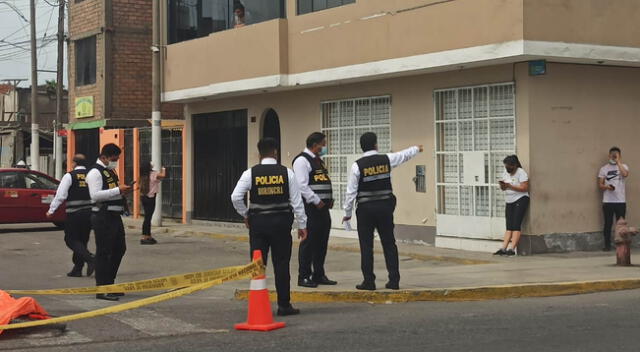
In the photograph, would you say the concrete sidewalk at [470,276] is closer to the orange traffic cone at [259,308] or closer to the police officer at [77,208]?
the orange traffic cone at [259,308]

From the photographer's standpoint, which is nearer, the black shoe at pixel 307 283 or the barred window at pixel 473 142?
the black shoe at pixel 307 283

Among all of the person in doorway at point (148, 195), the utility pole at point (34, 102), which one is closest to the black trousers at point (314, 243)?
the person in doorway at point (148, 195)

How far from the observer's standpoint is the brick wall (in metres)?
30.3

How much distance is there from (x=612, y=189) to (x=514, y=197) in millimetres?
1819

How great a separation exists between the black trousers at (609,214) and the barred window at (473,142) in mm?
1748

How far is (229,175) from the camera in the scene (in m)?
22.5

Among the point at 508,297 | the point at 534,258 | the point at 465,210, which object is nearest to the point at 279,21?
the point at 465,210

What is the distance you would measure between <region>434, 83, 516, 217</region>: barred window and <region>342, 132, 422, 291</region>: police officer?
5130 millimetres

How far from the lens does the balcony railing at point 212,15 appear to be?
20.5m

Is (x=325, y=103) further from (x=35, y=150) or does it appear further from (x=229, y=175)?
(x=35, y=150)

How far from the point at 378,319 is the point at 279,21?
36.5 feet

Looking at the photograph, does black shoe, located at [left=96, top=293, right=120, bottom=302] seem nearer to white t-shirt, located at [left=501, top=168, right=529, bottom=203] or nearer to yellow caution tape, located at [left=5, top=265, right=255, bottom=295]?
yellow caution tape, located at [left=5, top=265, right=255, bottom=295]

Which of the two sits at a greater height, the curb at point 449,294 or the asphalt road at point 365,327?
the curb at point 449,294

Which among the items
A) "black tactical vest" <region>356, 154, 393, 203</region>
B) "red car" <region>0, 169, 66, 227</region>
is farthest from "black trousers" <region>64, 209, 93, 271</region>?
"red car" <region>0, 169, 66, 227</region>
